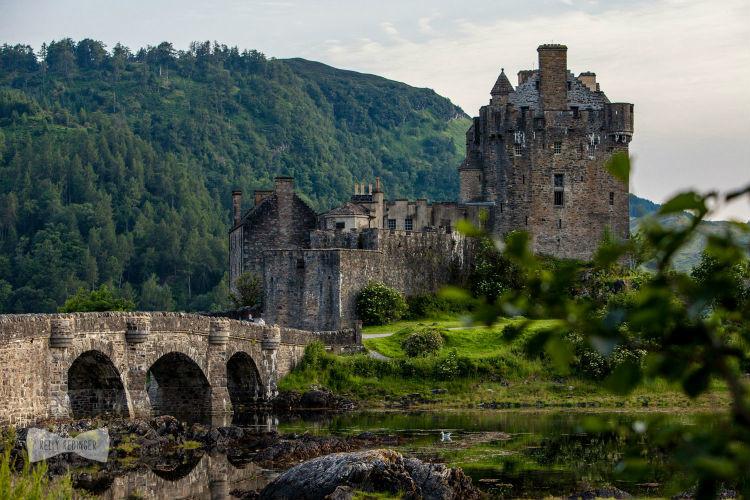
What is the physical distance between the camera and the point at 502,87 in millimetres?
75875

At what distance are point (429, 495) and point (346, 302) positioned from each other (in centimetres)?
3365

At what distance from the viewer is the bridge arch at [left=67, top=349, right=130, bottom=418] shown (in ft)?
140

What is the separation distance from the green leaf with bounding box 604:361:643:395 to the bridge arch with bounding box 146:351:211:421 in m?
41.1

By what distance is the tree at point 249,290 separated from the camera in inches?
2608

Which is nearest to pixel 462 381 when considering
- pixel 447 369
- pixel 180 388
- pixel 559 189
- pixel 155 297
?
pixel 447 369

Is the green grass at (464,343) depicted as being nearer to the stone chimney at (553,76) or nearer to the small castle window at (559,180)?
the small castle window at (559,180)

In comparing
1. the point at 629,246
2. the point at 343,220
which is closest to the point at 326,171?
the point at 343,220

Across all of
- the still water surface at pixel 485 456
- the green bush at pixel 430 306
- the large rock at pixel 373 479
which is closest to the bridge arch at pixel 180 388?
the still water surface at pixel 485 456

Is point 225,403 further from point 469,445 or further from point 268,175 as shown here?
point 268,175

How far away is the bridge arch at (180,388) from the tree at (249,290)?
15.8 metres

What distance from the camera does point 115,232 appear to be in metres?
148

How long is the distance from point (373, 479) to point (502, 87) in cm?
4951

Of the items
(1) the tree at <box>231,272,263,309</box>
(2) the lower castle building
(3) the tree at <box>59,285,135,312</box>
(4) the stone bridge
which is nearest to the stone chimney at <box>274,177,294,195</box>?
(2) the lower castle building

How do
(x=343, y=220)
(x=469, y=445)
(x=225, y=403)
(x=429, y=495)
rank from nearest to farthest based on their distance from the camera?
1. (x=429, y=495)
2. (x=469, y=445)
3. (x=225, y=403)
4. (x=343, y=220)
